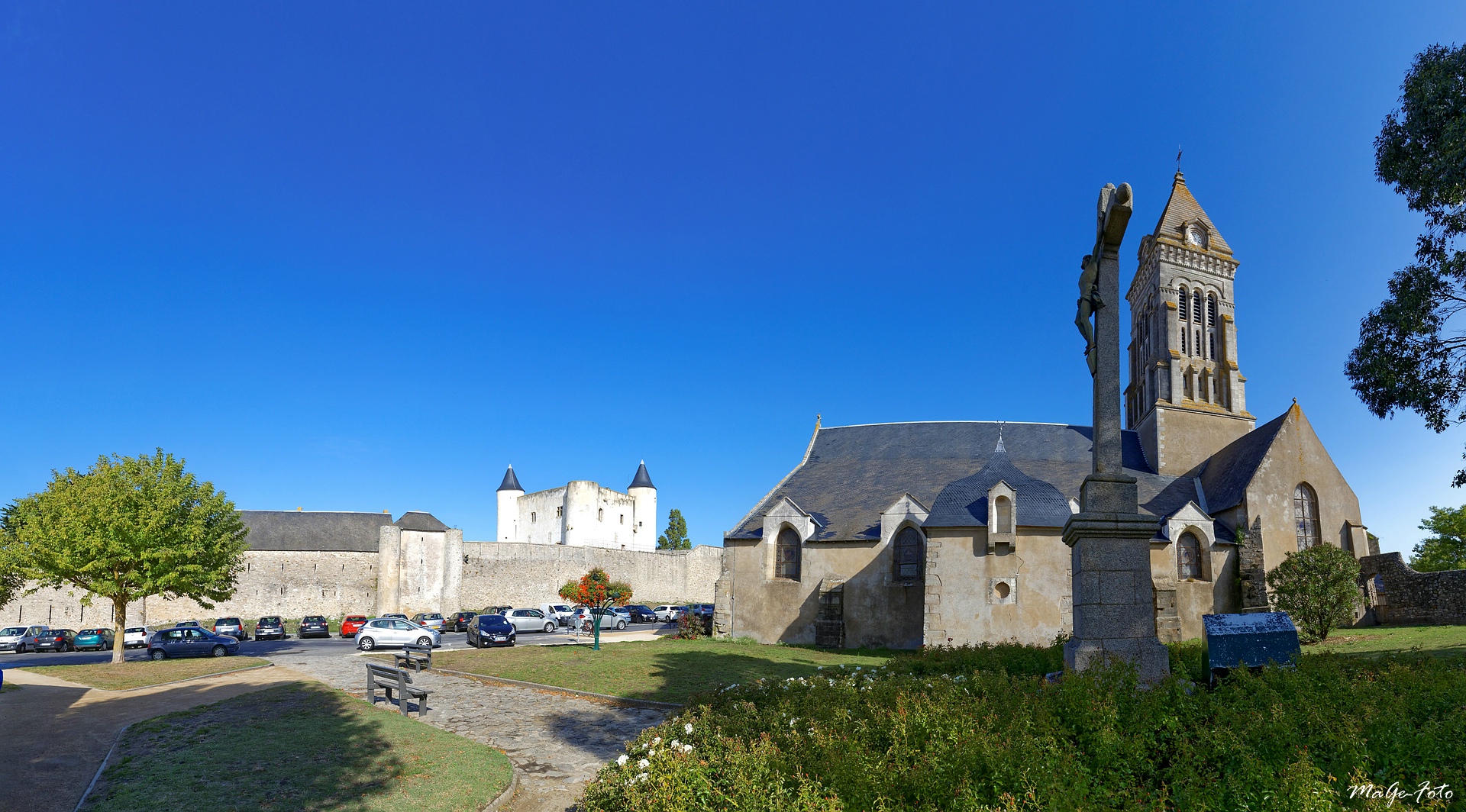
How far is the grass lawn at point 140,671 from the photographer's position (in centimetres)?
1733

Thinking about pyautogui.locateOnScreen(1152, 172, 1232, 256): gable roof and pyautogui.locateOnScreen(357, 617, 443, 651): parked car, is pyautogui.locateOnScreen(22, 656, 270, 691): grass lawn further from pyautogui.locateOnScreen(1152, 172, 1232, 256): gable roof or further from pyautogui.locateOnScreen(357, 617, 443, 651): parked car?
pyautogui.locateOnScreen(1152, 172, 1232, 256): gable roof

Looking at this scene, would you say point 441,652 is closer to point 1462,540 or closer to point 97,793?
point 97,793

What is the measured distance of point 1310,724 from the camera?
216 inches

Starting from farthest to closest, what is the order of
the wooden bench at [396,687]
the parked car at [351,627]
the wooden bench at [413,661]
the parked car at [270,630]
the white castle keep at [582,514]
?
the white castle keep at [582,514] < the parked car at [351,627] < the parked car at [270,630] < the wooden bench at [413,661] < the wooden bench at [396,687]

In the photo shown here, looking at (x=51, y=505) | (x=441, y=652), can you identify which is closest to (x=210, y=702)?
(x=441, y=652)

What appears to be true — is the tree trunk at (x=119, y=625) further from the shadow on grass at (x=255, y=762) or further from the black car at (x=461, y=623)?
the black car at (x=461, y=623)

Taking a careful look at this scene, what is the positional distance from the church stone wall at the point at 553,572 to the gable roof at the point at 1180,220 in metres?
33.4

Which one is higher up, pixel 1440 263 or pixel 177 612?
pixel 1440 263

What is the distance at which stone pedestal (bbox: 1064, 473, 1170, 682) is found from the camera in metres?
8.20

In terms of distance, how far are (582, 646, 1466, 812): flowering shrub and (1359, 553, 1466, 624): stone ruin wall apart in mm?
19824

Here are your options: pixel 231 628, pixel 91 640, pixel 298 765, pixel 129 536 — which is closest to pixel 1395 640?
pixel 298 765

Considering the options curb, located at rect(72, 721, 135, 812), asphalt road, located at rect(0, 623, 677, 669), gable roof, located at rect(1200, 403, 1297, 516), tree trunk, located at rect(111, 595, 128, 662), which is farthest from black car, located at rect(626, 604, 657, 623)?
curb, located at rect(72, 721, 135, 812)

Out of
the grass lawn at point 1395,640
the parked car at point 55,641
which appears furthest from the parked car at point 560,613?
the grass lawn at point 1395,640

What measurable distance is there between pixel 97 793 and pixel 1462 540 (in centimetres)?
5496
